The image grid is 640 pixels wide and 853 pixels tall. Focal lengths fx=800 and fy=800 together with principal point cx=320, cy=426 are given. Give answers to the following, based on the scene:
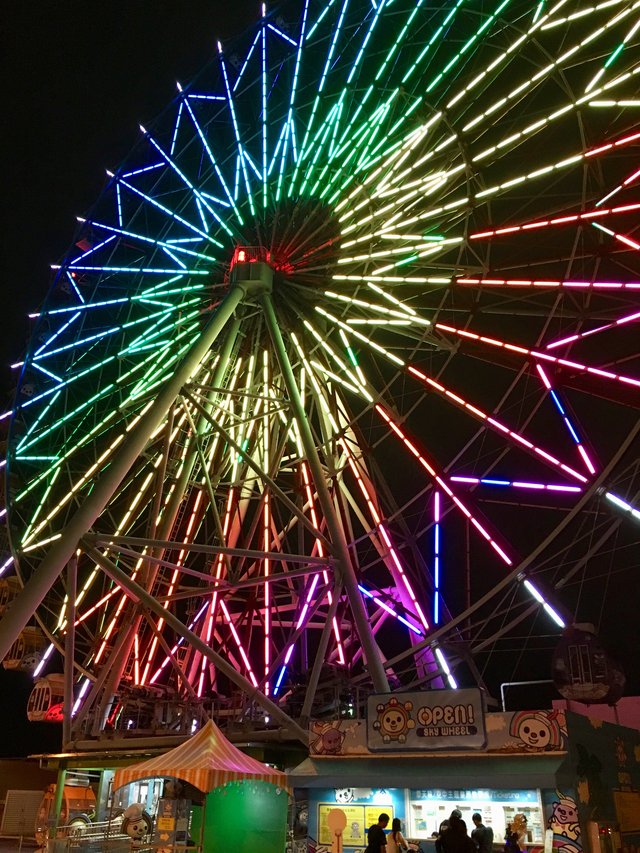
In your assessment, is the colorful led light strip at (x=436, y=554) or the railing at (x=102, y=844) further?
the colorful led light strip at (x=436, y=554)

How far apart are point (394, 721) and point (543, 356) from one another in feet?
23.2

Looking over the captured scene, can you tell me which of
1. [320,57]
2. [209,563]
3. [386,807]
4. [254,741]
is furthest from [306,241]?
[386,807]

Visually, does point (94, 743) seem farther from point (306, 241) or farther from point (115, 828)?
point (306, 241)

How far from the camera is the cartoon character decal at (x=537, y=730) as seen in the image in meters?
10.1

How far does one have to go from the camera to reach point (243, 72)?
19969 mm

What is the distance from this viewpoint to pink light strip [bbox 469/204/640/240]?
13.9 meters

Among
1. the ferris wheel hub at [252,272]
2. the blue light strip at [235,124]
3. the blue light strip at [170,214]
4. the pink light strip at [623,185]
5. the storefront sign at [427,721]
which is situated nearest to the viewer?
the storefront sign at [427,721]

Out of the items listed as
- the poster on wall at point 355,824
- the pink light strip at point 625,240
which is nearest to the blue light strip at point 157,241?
the pink light strip at point 625,240

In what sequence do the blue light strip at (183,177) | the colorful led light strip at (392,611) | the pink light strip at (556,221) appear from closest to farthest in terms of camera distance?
the pink light strip at (556,221)
the colorful led light strip at (392,611)
the blue light strip at (183,177)

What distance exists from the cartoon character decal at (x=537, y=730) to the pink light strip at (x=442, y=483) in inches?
164

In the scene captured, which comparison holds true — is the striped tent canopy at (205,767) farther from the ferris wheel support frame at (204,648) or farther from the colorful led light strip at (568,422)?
the colorful led light strip at (568,422)

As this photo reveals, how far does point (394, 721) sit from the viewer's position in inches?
456

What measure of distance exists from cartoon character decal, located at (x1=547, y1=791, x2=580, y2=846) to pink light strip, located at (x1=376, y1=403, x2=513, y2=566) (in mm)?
5050

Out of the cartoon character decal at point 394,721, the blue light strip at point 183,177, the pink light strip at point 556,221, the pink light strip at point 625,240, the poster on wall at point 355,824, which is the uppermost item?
the blue light strip at point 183,177
